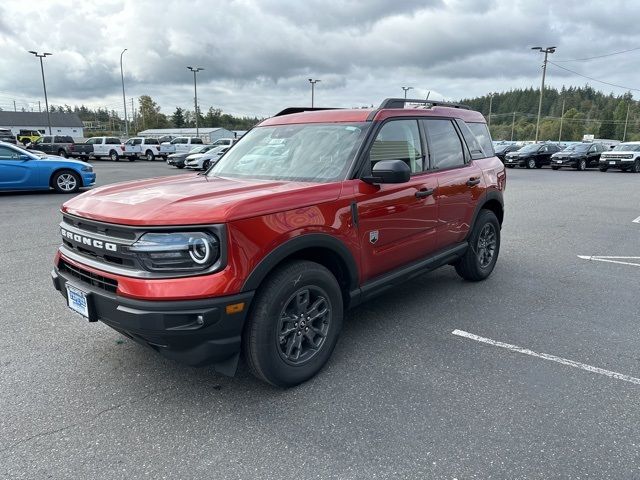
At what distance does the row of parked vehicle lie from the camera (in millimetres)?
25859

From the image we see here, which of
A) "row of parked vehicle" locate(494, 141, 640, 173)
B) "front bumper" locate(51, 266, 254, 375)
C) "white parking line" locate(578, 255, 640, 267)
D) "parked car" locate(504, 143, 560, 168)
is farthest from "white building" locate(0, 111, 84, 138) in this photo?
"front bumper" locate(51, 266, 254, 375)

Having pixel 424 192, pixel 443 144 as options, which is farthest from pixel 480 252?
pixel 424 192

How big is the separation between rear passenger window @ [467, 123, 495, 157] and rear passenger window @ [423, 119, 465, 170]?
51 centimetres

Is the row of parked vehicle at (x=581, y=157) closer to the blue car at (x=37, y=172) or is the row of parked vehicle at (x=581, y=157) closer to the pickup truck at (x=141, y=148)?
the blue car at (x=37, y=172)

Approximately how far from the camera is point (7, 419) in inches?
107

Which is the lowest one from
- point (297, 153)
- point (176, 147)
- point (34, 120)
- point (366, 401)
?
point (366, 401)

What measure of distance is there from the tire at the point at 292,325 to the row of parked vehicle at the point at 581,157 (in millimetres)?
21610

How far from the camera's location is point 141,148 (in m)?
35.4

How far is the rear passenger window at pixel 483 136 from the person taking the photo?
521 cm

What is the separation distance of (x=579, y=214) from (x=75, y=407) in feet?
35.9

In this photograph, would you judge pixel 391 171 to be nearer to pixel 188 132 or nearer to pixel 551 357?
pixel 551 357

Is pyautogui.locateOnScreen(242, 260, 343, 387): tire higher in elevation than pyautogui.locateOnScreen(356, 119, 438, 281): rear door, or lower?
lower

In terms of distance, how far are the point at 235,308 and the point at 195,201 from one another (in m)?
0.68

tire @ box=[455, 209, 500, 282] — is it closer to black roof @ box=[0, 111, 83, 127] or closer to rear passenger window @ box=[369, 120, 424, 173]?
rear passenger window @ box=[369, 120, 424, 173]
